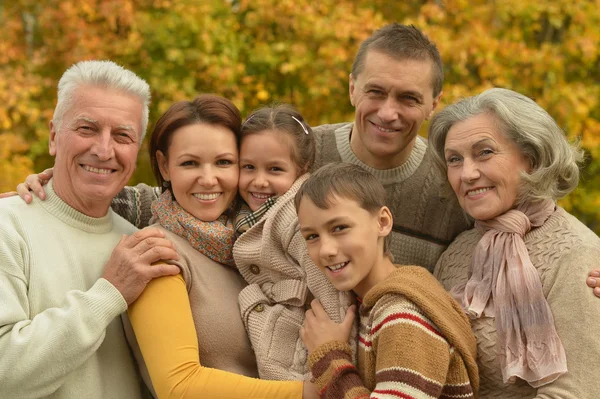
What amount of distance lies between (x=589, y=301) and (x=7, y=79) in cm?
669

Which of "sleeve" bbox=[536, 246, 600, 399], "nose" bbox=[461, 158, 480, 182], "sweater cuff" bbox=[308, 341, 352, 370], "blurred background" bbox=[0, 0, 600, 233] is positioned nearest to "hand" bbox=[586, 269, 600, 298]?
"sleeve" bbox=[536, 246, 600, 399]

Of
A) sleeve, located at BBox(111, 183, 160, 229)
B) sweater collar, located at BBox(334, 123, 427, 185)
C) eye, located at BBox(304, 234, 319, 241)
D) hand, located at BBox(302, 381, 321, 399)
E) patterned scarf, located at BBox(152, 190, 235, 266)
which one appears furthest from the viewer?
sweater collar, located at BBox(334, 123, 427, 185)

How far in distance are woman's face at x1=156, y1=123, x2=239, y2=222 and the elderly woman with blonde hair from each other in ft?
3.20

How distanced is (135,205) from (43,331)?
3.59 ft

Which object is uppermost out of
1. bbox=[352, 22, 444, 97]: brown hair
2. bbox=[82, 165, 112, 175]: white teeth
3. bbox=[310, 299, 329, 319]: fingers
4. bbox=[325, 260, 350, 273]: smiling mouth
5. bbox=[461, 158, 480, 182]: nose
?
bbox=[352, 22, 444, 97]: brown hair

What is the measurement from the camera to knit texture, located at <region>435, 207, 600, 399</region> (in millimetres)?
2816

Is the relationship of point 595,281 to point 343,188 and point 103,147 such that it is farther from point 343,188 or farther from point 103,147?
point 103,147

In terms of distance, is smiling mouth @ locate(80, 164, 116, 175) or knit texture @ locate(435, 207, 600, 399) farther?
smiling mouth @ locate(80, 164, 116, 175)

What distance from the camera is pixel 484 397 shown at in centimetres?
304

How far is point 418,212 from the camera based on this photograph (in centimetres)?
389

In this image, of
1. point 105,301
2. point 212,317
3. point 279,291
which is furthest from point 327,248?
point 105,301

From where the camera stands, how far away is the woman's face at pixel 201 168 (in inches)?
127

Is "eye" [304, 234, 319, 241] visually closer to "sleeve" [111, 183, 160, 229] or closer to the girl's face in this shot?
the girl's face

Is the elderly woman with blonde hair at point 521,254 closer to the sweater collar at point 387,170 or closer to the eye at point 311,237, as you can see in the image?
the sweater collar at point 387,170
